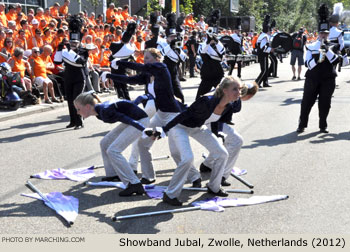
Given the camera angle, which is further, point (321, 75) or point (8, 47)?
point (8, 47)

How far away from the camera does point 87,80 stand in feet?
36.0

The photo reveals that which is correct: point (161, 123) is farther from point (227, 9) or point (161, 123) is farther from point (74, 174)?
point (227, 9)

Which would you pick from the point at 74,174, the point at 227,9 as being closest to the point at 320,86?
the point at 74,174

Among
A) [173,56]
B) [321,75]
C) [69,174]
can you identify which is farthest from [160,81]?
[173,56]

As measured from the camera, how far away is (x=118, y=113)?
5.65 meters

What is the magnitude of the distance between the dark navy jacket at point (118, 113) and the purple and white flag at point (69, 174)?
133 cm

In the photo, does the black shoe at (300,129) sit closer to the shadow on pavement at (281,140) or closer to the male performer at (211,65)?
the shadow on pavement at (281,140)

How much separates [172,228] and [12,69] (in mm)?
9129

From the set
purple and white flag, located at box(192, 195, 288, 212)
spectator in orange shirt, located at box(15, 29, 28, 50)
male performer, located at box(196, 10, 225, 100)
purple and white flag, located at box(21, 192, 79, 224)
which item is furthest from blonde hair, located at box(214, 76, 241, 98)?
spectator in orange shirt, located at box(15, 29, 28, 50)

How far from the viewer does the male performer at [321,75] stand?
9.63 m

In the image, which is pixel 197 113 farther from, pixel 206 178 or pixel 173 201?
pixel 206 178

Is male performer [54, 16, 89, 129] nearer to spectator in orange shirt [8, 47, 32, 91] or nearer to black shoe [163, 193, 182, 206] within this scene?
spectator in orange shirt [8, 47, 32, 91]

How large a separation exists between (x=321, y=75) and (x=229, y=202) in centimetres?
507

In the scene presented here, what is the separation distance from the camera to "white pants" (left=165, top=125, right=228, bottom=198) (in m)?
5.59
